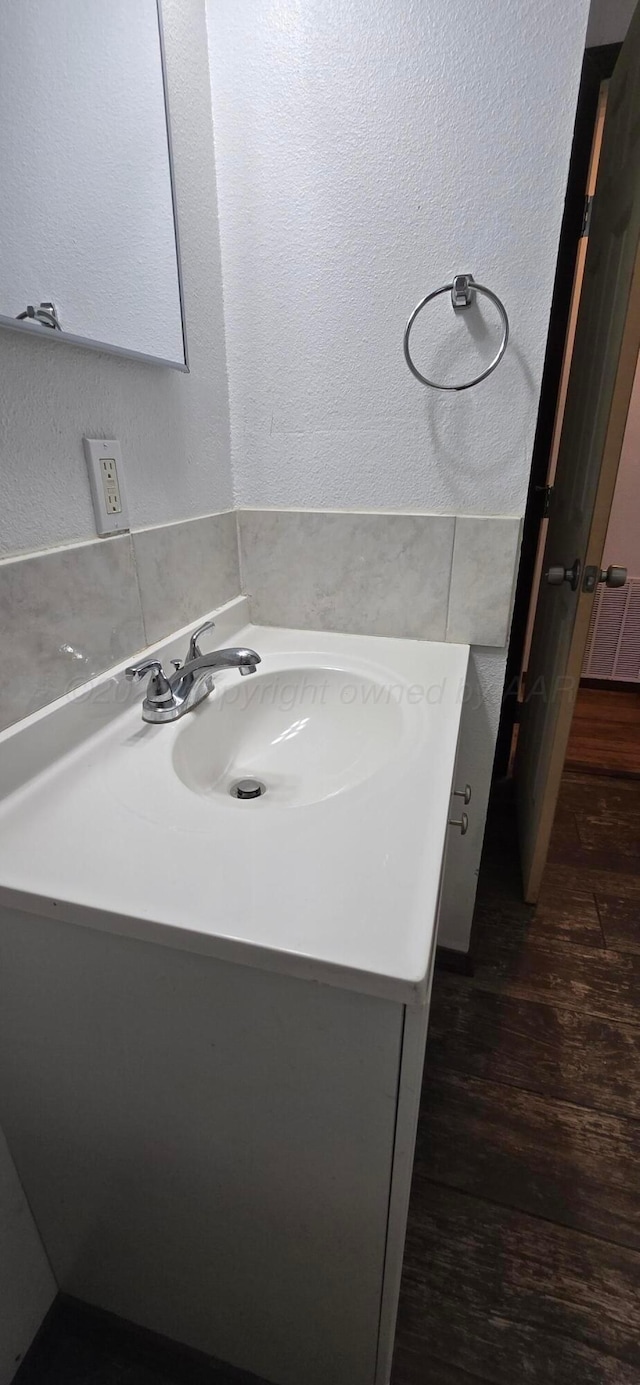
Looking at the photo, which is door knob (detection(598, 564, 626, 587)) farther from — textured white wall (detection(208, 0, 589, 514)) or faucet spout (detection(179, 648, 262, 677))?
faucet spout (detection(179, 648, 262, 677))

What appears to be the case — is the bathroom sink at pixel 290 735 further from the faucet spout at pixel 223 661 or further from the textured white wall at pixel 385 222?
the textured white wall at pixel 385 222

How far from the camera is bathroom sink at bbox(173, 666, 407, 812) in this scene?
0.84 metres

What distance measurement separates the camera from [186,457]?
3.28 feet

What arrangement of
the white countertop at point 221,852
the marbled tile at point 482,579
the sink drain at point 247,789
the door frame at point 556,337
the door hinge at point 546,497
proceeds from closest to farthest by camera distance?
1. the white countertop at point 221,852
2. the sink drain at point 247,789
3. the marbled tile at point 482,579
4. the door frame at point 556,337
5. the door hinge at point 546,497

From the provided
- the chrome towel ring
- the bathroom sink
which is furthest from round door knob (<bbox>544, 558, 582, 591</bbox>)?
the bathroom sink

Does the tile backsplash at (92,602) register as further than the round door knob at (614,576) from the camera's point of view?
No

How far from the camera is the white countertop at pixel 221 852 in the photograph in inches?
17.6

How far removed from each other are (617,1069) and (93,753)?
1.18 m

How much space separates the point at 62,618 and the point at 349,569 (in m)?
0.58

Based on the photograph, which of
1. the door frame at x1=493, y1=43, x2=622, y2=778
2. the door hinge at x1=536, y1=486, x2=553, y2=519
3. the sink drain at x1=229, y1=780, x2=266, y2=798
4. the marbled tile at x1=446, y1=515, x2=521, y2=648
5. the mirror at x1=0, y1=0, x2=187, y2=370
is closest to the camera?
the mirror at x1=0, y1=0, x2=187, y2=370

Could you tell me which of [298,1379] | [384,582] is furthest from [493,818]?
[298,1379]

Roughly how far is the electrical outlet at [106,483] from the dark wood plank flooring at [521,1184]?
111 centimetres

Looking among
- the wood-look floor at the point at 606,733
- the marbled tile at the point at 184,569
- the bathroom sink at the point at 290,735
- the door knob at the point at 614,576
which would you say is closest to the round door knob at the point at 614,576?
the door knob at the point at 614,576

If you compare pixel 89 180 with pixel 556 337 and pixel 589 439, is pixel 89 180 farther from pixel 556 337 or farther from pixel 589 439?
pixel 556 337
